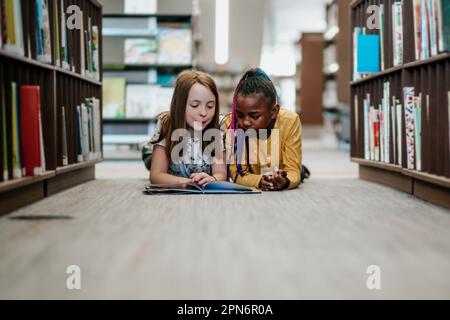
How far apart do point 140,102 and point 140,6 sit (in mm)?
905

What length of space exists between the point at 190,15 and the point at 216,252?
4.13m

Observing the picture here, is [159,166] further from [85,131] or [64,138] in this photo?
[85,131]

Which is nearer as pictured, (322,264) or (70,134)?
(322,264)

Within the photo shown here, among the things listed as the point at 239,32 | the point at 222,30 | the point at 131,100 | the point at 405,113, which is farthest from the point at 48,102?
the point at 239,32

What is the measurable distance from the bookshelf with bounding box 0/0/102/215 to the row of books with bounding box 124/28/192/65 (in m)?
1.58

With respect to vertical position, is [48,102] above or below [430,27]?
below

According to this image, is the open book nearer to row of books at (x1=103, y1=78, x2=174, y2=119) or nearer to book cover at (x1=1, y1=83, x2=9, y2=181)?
book cover at (x1=1, y1=83, x2=9, y2=181)

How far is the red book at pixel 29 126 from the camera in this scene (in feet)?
6.61

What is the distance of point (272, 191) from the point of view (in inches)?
101

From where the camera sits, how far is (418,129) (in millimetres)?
2361

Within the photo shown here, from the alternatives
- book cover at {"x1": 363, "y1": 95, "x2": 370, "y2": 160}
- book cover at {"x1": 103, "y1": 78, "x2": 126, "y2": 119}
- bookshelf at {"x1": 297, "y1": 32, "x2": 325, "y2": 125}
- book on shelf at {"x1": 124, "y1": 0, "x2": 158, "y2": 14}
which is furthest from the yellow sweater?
bookshelf at {"x1": 297, "y1": 32, "x2": 325, "y2": 125}
